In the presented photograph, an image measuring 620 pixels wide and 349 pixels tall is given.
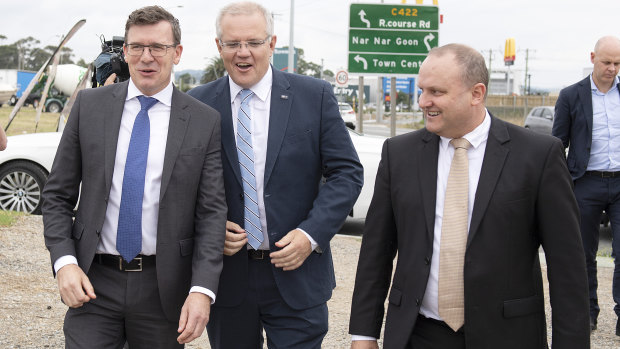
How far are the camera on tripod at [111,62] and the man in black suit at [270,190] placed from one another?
4.35 ft

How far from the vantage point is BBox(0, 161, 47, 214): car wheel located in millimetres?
9492

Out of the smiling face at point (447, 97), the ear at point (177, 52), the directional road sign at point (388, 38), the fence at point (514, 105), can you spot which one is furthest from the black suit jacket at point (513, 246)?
the fence at point (514, 105)

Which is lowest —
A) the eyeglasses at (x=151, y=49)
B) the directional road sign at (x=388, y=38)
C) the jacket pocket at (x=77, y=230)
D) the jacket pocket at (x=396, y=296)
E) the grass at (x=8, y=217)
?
the grass at (x=8, y=217)

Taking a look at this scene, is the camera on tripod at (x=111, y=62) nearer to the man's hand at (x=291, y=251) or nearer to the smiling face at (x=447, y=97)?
the man's hand at (x=291, y=251)

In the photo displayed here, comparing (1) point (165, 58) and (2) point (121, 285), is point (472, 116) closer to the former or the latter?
(1) point (165, 58)

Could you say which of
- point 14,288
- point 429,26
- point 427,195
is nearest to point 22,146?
point 14,288

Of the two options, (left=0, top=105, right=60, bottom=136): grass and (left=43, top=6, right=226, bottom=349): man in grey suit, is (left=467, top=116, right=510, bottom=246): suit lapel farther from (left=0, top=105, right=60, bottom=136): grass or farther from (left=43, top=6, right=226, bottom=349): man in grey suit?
(left=0, top=105, right=60, bottom=136): grass

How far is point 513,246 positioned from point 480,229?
0.14m

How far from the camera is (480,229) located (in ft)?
8.54

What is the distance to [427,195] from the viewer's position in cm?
271

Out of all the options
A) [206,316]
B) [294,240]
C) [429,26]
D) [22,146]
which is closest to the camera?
[206,316]

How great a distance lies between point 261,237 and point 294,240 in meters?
0.19

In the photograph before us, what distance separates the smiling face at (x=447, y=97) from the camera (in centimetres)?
262

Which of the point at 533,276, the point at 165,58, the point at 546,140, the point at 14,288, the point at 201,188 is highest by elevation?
the point at 165,58
